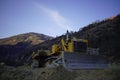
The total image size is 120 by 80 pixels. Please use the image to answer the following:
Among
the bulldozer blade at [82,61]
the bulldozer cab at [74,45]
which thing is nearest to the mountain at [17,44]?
the bulldozer cab at [74,45]

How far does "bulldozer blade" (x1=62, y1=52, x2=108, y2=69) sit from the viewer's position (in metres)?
11.9

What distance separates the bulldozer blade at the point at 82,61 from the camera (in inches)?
469

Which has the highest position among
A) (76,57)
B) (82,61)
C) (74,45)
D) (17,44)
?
(17,44)

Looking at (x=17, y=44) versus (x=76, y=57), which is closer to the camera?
(x=76, y=57)

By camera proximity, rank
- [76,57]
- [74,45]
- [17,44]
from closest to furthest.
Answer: [76,57] < [74,45] < [17,44]

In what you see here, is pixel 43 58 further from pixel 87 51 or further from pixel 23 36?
pixel 23 36

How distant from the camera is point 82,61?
A: 12.6m

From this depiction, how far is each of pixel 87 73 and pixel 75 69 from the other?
107 centimetres

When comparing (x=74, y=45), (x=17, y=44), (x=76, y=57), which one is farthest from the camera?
(x=17, y=44)

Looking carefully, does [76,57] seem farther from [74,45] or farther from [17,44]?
[17,44]

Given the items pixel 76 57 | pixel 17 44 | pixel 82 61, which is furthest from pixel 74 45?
pixel 17 44

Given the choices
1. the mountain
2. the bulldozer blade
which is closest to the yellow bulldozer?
the bulldozer blade

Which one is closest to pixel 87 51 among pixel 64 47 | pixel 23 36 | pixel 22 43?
pixel 64 47

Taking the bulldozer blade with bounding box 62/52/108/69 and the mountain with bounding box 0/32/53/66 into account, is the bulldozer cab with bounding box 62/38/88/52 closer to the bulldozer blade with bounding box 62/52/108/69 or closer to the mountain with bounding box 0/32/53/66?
the bulldozer blade with bounding box 62/52/108/69
